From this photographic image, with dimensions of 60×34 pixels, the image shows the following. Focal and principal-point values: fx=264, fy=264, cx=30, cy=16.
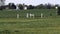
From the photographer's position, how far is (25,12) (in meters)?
50.9

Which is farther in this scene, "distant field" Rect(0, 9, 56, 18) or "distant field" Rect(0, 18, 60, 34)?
"distant field" Rect(0, 9, 56, 18)

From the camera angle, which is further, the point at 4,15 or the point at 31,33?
the point at 4,15

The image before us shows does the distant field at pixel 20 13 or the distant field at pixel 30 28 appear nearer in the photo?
the distant field at pixel 30 28

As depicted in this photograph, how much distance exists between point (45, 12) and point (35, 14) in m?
2.18

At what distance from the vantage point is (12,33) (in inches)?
611

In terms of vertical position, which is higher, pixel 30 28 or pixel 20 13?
pixel 30 28

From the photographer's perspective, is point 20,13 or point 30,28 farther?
point 20,13

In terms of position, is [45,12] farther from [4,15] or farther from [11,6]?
[11,6]

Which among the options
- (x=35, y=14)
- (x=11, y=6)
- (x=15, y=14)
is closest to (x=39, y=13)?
(x=35, y=14)

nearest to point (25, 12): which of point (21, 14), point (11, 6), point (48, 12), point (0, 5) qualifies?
point (21, 14)

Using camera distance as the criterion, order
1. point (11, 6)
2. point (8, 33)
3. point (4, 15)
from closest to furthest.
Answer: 1. point (8, 33)
2. point (4, 15)
3. point (11, 6)

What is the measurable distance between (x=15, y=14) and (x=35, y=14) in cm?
387

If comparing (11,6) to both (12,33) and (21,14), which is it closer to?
(21,14)

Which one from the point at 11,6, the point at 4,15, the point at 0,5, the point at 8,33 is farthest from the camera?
the point at 11,6
